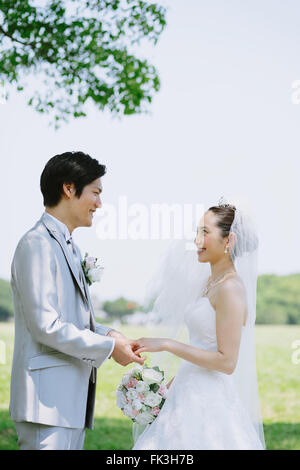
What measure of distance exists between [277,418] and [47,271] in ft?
21.9

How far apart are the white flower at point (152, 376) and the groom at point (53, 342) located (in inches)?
4.5

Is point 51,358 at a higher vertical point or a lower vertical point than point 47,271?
lower

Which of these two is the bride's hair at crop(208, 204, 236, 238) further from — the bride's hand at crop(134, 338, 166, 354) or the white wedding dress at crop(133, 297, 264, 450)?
the bride's hand at crop(134, 338, 166, 354)

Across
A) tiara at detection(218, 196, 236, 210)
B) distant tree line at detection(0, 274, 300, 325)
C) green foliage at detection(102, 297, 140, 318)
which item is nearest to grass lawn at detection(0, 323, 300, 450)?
green foliage at detection(102, 297, 140, 318)

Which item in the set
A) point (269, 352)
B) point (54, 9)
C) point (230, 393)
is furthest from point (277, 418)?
point (54, 9)

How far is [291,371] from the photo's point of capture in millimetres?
10594

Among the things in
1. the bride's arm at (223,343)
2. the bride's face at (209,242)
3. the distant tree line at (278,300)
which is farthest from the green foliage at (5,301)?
the bride's arm at (223,343)

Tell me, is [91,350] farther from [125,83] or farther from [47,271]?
[125,83]

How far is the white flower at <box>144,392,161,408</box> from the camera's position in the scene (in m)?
3.09

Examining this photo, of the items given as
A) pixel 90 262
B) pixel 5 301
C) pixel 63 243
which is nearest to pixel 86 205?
pixel 63 243

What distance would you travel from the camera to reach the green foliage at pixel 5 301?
41.0 ft

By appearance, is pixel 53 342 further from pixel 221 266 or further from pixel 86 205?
pixel 221 266

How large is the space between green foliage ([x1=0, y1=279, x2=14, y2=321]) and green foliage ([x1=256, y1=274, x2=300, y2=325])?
18.9 feet
